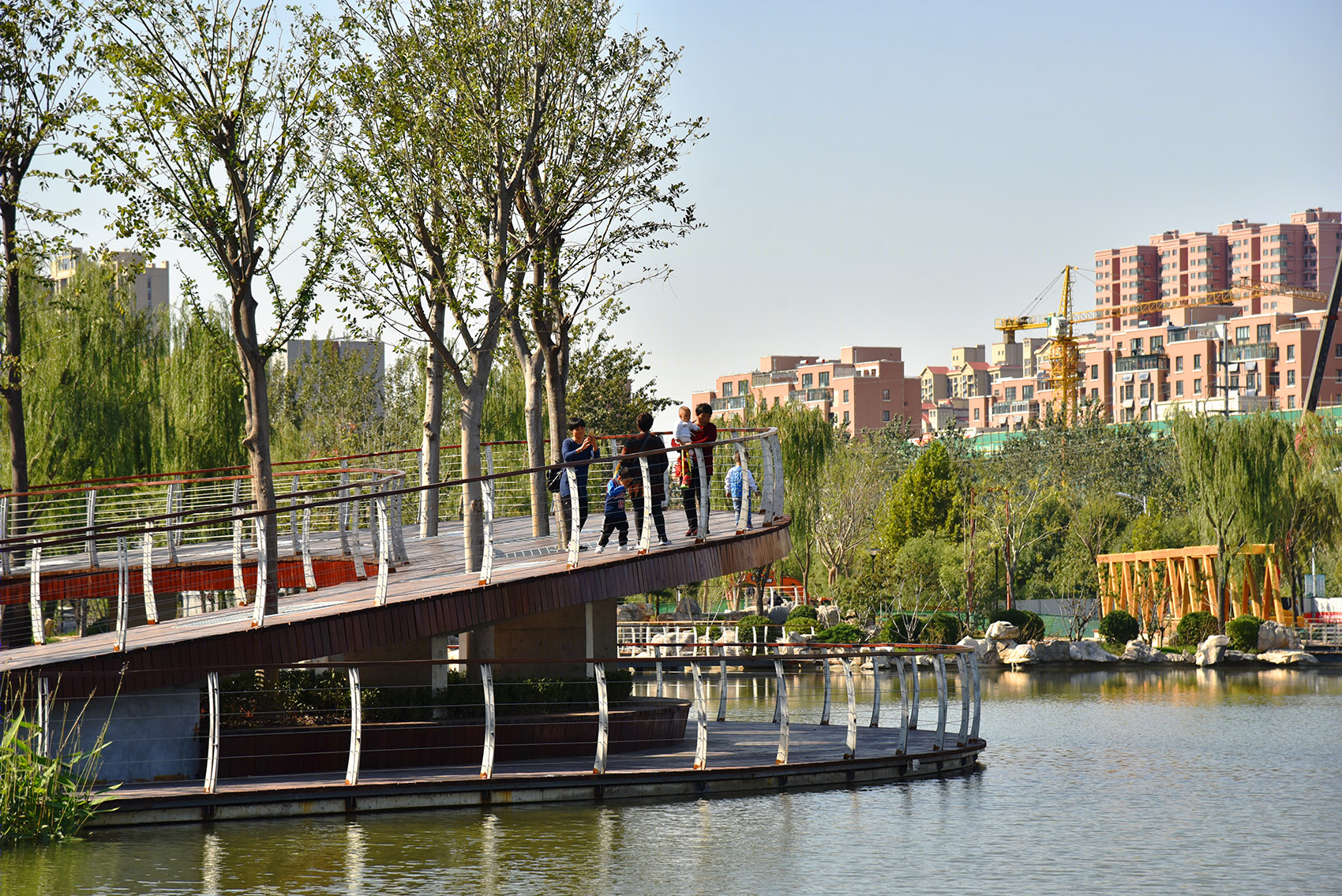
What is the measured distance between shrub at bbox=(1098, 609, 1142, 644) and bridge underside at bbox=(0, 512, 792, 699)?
101 ft

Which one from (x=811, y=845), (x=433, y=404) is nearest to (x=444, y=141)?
(x=433, y=404)

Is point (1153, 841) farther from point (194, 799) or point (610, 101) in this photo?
point (610, 101)

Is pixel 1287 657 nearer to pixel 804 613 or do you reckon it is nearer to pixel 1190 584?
pixel 1190 584

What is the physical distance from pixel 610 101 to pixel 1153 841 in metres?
13.0

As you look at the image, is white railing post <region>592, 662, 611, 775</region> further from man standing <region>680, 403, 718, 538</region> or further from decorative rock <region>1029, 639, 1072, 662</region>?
decorative rock <region>1029, 639, 1072, 662</region>

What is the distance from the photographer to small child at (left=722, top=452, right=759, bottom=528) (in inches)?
739

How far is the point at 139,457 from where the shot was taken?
30719 millimetres

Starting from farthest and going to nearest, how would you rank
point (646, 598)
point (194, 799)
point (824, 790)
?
point (646, 598), point (824, 790), point (194, 799)

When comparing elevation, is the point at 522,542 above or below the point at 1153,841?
above

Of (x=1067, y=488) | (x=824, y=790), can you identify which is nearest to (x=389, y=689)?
(x=824, y=790)

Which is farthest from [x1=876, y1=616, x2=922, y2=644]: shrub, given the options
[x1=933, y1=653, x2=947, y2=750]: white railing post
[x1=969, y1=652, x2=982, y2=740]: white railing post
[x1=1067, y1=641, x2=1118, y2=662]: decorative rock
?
[x1=933, y1=653, x2=947, y2=750]: white railing post

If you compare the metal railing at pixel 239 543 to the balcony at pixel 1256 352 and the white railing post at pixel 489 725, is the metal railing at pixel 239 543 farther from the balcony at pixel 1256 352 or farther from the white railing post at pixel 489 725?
the balcony at pixel 1256 352

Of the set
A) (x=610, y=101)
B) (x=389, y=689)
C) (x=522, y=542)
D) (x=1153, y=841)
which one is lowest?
(x=1153, y=841)

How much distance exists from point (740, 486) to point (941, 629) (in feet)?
88.0
